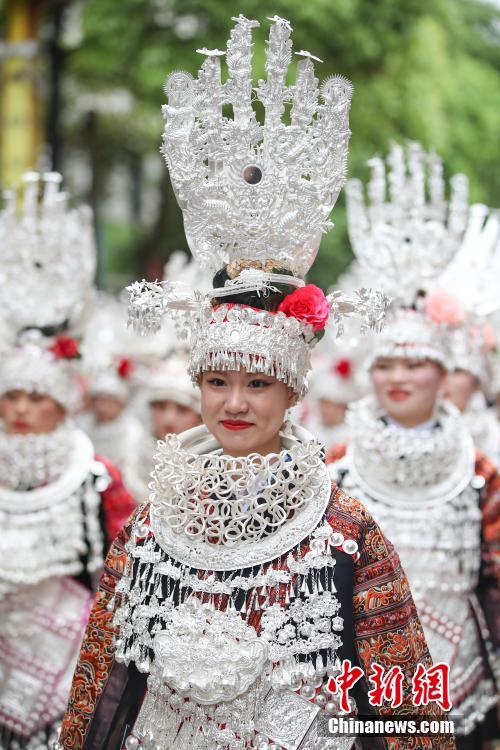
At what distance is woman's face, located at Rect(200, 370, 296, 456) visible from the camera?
327 centimetres

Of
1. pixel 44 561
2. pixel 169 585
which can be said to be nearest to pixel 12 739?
pixel 44 561

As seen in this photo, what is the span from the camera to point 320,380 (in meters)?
9.98

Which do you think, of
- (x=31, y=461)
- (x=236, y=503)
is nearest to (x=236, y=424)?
(x=236, y=503)

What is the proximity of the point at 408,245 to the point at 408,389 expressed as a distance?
74cm

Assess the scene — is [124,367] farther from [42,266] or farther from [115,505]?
[115,505]

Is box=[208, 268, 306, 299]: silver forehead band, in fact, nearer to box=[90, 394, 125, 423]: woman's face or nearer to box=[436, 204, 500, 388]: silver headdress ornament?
box=[436, 204, 500, 388]: silver headdress ornament

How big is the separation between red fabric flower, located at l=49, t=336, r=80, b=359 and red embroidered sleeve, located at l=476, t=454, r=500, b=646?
226 centimetres

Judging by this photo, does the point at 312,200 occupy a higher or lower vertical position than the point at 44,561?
higher

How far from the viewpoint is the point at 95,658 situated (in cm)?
332

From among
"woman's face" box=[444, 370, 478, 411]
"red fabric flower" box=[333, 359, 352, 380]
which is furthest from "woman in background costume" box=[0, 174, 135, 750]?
"red fabric flower" box=[333, 359, 352, 380]

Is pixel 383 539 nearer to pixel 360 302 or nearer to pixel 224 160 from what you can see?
pixel 360 302

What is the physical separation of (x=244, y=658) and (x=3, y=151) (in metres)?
13.3

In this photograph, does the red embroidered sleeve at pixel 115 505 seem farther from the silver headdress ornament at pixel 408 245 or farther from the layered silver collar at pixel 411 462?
the silver headdress ornament at pixel 408 245

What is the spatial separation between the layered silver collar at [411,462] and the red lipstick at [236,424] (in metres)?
1.85
